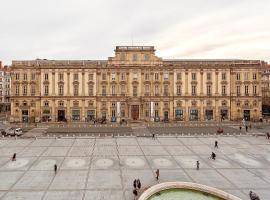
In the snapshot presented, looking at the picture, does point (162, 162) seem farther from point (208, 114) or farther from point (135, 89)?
point (208, 114)

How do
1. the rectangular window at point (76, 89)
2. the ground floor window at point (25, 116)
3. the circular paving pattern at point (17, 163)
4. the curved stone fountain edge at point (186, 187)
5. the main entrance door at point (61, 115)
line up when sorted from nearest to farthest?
the curved stone fountain edge at point (186, 187) → the circular paving pattern at point (17, 163) → the ground floor window at point (25, 116) → the rectangular window at point (76, 89) → the main entrance door at point (61, 115)

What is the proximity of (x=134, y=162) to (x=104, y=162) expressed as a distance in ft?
13.1

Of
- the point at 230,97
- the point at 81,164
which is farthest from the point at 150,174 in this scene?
the point at 230,97

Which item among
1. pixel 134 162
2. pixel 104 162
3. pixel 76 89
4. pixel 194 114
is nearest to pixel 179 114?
pixel 194 114

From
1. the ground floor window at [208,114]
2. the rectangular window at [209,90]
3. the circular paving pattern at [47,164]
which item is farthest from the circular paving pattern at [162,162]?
the rectangular window at [209,90]

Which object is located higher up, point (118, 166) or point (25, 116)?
point (25, 116)

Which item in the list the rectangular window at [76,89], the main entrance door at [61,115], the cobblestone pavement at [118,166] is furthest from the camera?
the main entrance door at [61,115]

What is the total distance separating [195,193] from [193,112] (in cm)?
5900

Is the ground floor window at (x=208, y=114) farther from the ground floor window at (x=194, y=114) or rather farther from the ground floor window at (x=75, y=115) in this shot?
the ground floor window at (x=75, y=115)

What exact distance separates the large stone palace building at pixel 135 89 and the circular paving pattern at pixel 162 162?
44322 mm

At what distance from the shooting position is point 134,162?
128 feet

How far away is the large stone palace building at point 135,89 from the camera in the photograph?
84188 millimetres

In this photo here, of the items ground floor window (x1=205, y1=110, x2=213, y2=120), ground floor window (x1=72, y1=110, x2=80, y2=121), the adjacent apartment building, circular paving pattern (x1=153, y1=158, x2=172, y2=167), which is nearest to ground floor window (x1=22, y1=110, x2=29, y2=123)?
ground floor window (x1=72, y1=110, x2=80, y2=121)

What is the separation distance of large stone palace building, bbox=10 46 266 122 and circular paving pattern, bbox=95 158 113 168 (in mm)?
44405
